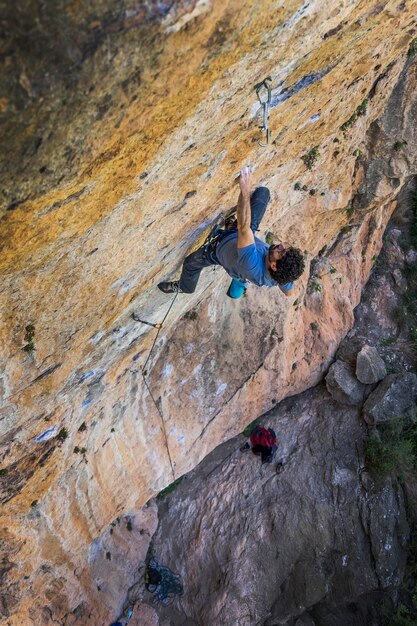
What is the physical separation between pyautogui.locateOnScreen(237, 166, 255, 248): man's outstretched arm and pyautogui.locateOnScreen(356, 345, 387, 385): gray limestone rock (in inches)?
272

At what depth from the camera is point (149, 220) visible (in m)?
3.84

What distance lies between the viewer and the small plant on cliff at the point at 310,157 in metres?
6.36

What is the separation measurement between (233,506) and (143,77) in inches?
346

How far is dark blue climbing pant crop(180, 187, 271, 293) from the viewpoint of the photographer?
15.5 feet

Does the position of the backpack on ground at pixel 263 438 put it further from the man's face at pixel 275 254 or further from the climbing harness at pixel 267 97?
the climbing harness at pixel 267 97

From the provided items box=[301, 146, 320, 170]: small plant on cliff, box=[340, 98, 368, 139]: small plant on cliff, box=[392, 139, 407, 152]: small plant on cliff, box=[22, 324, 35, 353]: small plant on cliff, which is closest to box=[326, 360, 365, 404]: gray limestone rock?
box=[392, 139, 407, 152]: small plant on cliff

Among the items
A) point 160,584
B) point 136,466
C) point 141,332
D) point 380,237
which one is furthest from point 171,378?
point 380,237

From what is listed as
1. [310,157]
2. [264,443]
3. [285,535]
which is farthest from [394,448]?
[310,157]

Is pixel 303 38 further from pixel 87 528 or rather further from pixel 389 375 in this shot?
pixel 389 375

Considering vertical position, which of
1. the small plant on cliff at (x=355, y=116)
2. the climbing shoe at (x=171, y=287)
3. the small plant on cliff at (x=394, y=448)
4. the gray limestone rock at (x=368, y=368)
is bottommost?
the small plant on cliff at (x=394, y=448)

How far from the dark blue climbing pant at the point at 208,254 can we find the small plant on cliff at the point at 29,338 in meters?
1.86

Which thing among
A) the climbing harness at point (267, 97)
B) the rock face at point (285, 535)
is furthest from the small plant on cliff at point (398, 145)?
the rock face at point (285, 535)

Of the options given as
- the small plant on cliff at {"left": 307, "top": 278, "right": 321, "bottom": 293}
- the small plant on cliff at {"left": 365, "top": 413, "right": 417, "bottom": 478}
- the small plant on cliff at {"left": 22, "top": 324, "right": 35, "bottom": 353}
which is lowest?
the small plant on cliff at {"left": 365, "top": 413, "right": 417, "bottom": 478}

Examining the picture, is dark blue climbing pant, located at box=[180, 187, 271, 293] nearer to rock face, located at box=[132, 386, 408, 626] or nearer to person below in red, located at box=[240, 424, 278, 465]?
person below in red, located at box=[240, 424, 278, 465]
